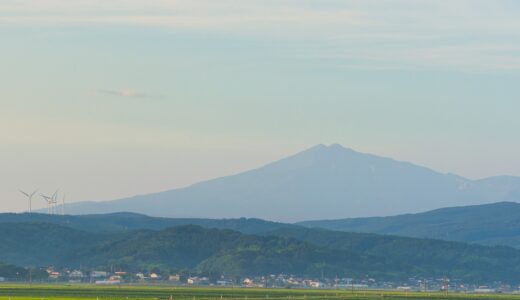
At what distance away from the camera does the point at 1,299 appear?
195 meters

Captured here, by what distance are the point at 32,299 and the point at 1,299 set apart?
5757mm

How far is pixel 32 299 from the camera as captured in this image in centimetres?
19950
